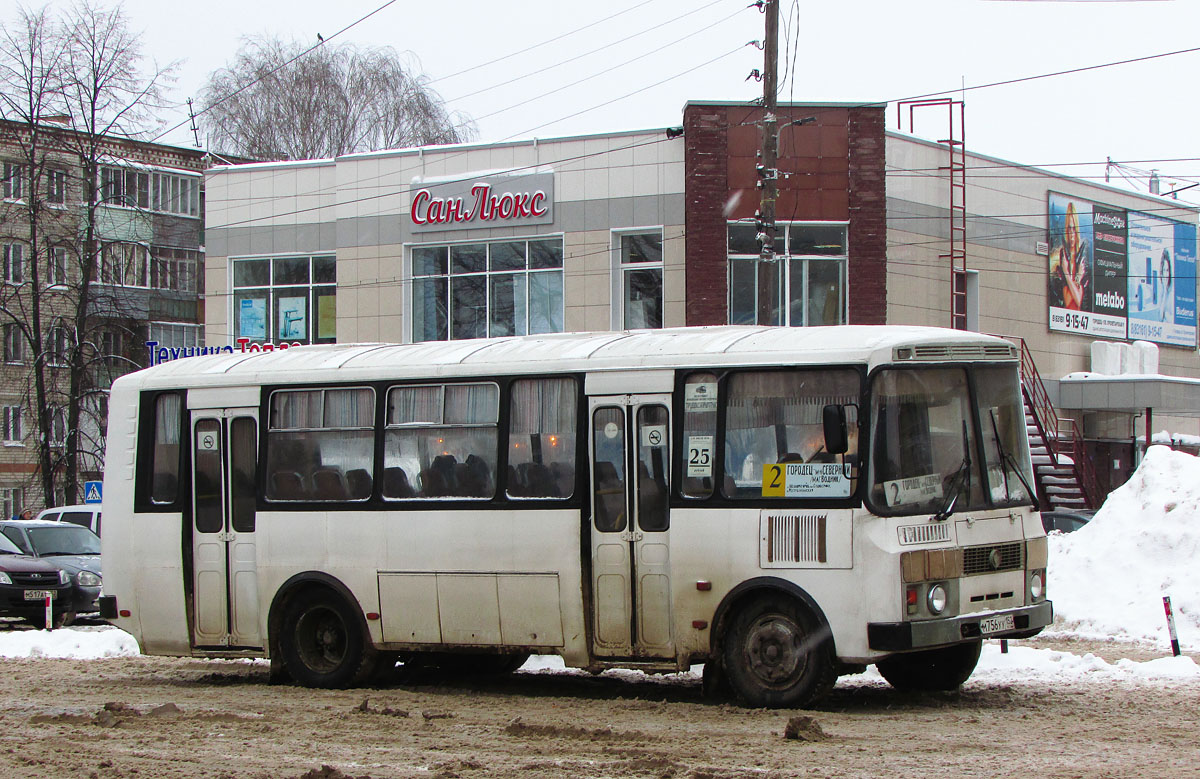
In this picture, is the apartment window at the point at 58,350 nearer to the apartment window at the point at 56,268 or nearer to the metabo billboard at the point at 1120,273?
the apartment window at the point at 56,268

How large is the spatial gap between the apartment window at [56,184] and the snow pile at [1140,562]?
109 ft

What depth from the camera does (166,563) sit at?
14.1m

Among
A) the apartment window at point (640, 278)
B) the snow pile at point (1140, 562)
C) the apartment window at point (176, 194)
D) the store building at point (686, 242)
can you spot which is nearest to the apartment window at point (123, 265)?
the apartment window at point (176, 194)

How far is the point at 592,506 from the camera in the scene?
1209cm

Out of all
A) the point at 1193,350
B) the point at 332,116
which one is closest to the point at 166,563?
the point at 1193,350

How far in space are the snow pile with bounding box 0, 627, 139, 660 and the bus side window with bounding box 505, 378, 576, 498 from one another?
6.23 metres

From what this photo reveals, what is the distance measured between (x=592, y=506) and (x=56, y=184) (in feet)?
127

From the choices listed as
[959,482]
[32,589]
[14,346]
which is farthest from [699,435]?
[14,346]

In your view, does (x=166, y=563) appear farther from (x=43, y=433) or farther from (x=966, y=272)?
(x=43, y=433)

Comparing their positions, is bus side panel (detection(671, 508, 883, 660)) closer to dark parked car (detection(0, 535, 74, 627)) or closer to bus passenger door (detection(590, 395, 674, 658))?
bus passenger door (detection(590, 395, 674, 658))

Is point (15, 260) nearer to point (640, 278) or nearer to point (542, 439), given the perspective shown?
point (640, 278)

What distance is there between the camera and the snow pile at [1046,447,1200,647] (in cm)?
1627

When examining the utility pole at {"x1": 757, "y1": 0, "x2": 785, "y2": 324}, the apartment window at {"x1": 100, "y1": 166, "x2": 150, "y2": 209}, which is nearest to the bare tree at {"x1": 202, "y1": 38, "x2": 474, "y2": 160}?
the apartment window at {"x1": 100, "y1": 166, "x2": 150, "y2": 209}

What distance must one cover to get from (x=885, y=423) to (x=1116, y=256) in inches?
1305
